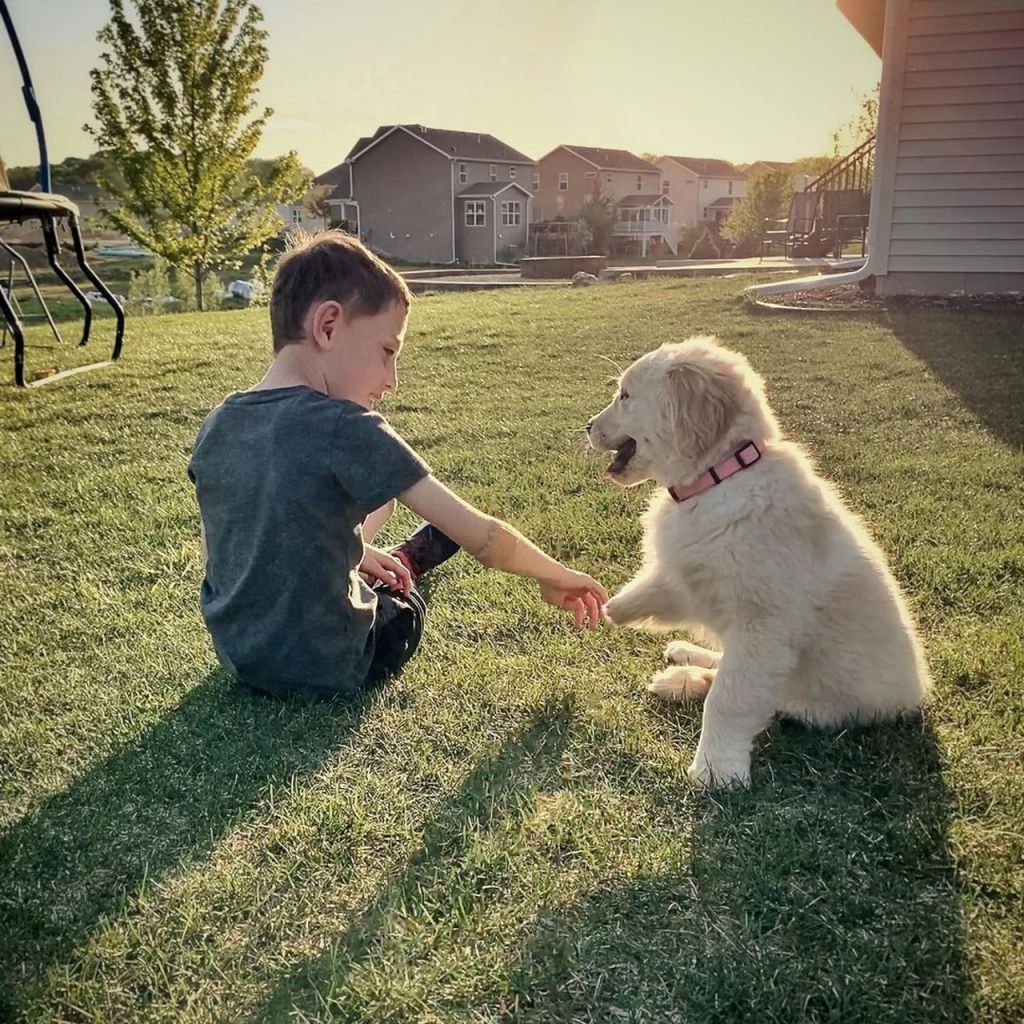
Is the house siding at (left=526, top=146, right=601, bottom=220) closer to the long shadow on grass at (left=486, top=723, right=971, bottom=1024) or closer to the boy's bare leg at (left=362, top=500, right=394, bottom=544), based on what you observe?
the boy's bare leg at (left=362, top=500, right=394, bottom=544)

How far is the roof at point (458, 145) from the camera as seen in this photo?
143ft

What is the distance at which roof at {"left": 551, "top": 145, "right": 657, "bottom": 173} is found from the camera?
161 ft

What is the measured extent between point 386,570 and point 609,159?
51.7 meters

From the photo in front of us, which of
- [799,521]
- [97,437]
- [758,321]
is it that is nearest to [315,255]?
[799,521]

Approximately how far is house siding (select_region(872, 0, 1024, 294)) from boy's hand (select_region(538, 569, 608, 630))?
1033cm

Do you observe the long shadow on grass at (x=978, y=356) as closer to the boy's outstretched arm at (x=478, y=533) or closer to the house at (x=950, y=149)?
the house at (x=950, y=149)

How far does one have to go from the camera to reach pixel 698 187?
6053cm

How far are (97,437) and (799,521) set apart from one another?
4770 millimetres

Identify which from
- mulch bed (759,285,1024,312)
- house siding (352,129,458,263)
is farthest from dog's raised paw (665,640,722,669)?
house siding (352,129,458,263)

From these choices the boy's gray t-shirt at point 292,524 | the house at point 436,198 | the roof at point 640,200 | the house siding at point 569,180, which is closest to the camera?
the boy's gray t-shirt at point 292,524

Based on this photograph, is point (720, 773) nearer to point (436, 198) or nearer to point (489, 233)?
point (489, 233)

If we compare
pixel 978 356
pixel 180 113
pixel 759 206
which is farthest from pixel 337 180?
pixel 978 356

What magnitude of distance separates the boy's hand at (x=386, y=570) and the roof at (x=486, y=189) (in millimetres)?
41872

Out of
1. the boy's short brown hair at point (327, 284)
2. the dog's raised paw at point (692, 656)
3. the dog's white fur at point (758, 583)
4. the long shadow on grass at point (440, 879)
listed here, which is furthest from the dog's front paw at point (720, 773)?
the boy's short brown hair at point (327, 284)
